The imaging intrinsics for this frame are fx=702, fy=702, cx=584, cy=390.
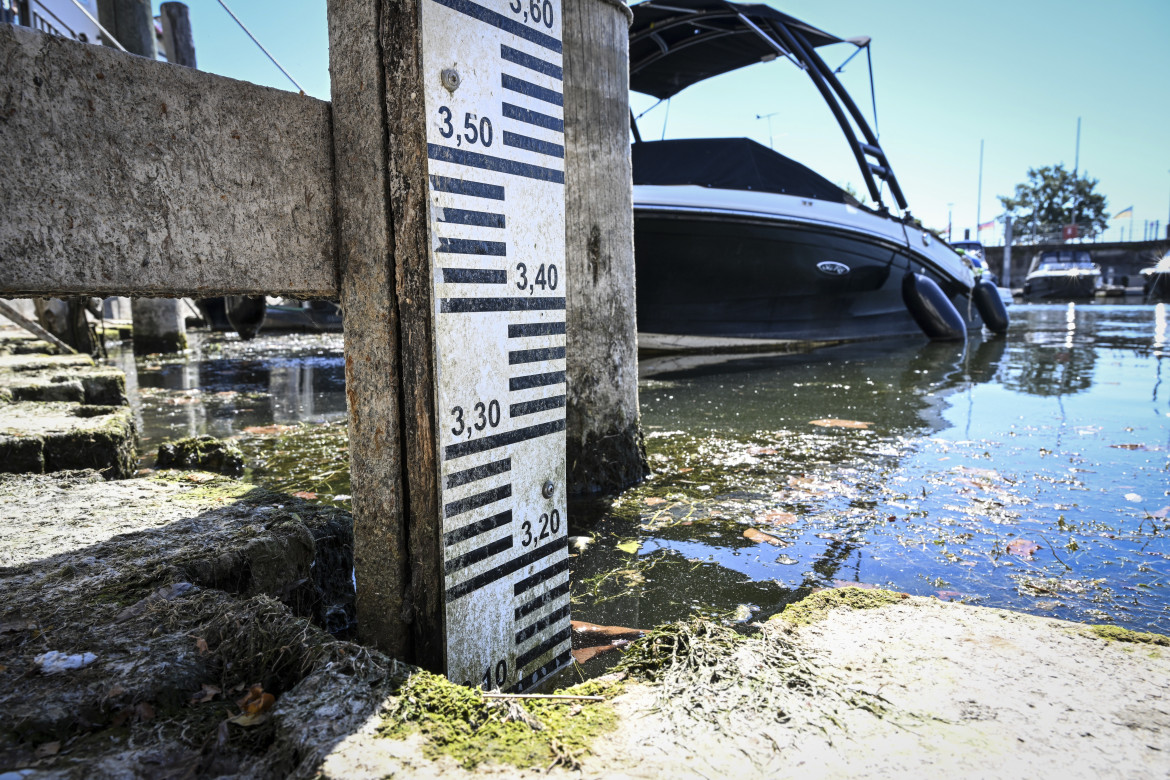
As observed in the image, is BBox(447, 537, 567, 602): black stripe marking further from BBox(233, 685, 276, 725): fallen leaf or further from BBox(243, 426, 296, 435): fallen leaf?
BBox(243, 426, 296, 435): fallen leaf

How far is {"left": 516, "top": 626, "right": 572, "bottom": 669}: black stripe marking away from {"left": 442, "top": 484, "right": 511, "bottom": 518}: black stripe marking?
464mm

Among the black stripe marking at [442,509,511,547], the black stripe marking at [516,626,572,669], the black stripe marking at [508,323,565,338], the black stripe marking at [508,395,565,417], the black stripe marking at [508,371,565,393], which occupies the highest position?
the black stripe marking at [508,323,565,338]

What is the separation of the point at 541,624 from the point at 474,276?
100cm

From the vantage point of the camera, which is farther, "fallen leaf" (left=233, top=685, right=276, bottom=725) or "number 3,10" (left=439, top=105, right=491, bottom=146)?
"number 3,10" (left=439, top=105, right=491, bottom=146)

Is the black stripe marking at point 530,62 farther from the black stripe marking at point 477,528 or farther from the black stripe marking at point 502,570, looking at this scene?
the black stripe marking at point 502,570

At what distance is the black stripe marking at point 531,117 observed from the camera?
1852 mm

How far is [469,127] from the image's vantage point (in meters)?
1.74

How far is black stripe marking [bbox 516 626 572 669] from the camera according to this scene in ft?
6.39

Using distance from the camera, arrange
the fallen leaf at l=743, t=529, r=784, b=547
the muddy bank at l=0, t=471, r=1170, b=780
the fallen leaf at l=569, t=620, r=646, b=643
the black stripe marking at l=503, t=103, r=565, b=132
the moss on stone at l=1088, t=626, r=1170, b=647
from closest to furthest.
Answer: the muddy bank at l=0, t=471, r=1170, b=780 → the moss on stone at l=1088, t=626, r=1170, b=647 → the black stripe marking at l=503, t=103, r=565, b=132 → the fallen leaf at l=569, t=620, r=646, b=643 → the fallen leaf at l=743, t=529, r=784, b=547

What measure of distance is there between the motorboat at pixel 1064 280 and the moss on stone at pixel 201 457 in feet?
140

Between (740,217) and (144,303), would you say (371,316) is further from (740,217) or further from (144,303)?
(144,303)

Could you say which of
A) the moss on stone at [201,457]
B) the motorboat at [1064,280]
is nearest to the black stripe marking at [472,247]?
the moss on stone at [201,457]

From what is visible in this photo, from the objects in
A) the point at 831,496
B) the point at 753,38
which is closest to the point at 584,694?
the point at 831,496

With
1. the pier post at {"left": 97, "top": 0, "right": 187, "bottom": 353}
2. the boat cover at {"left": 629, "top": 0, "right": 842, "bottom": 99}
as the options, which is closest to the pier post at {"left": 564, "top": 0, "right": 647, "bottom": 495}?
the boat cover at {"left": 629, "top": 0, "right": 842, "bottom": 99}
